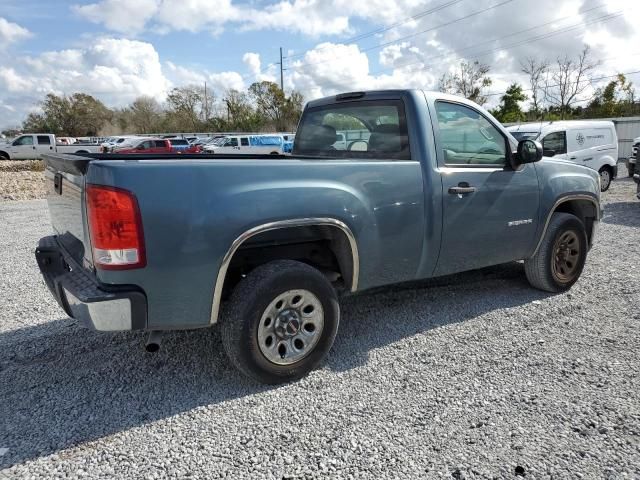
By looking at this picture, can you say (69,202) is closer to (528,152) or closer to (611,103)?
(528,152)

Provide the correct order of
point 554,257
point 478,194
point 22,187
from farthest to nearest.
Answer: point 22,187
point 554,257
point 478,194

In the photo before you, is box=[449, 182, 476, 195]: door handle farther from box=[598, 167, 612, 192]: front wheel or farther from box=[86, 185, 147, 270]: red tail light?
box=[598, 167, 612, 192]: front wheel

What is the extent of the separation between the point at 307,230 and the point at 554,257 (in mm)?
2789

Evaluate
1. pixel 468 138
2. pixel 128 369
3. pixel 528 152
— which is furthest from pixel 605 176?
pixel 128 369

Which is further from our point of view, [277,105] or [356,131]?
[277,105]

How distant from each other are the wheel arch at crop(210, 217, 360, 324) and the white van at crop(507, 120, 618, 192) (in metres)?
11.2

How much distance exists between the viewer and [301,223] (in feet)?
9.73

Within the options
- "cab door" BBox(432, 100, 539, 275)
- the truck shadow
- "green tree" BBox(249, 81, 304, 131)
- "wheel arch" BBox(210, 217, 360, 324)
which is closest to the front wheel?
the truck shadow

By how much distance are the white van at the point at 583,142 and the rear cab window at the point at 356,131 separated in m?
10.1

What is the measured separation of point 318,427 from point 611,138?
578 inches

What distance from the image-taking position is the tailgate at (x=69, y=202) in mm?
2701

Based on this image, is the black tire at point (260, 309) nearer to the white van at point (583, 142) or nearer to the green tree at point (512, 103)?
the white van at point (583, 142)

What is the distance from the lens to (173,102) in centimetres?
6812

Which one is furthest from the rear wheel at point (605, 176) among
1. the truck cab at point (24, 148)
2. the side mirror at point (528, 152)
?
the truck cab at point (24, 148)
